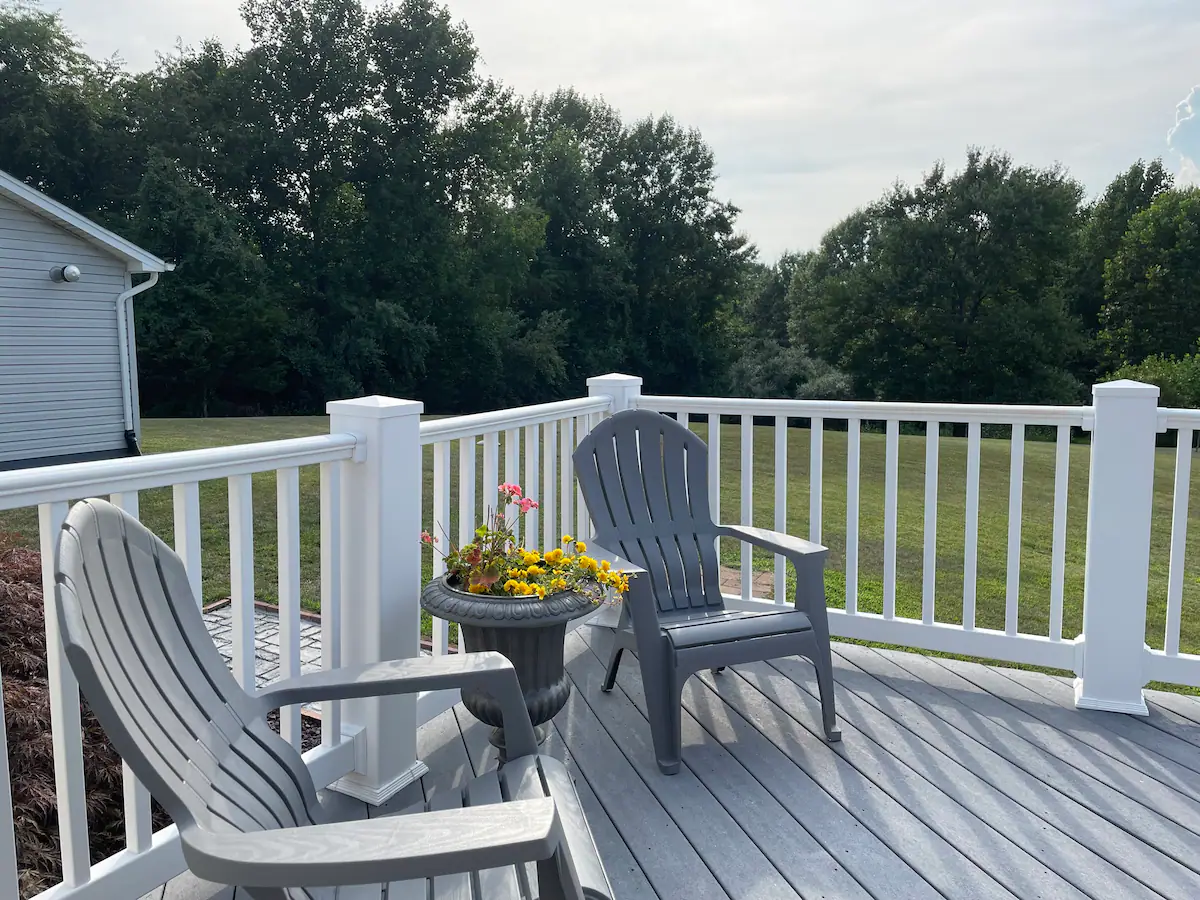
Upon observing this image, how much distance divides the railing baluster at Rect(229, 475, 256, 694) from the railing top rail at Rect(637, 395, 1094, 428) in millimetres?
1893

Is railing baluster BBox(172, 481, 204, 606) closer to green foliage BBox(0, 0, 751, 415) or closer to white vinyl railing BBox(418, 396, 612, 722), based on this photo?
white vinyl railing BBox(418, 396, 612, 722)

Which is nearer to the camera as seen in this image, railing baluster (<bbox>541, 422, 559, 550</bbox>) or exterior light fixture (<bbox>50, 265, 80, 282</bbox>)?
railing baluster (<bbox>541, 422, 559, 550</bbox>)

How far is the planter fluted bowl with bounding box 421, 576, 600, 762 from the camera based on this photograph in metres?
2.27

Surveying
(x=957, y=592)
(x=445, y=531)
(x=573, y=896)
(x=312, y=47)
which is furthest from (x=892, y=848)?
(x=312, y=47)

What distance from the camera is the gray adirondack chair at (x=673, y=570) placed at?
8.33ft

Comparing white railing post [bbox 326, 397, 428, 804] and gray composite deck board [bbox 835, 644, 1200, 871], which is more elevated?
white railing post [bbox 326, 397, 428, 804]

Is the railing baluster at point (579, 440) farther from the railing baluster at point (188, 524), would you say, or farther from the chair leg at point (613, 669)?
the railing baluster at point (188, 524)

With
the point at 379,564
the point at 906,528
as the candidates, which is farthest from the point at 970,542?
the point at 906,528

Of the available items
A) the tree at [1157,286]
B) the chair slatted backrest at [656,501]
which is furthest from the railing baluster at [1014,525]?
the tree at [1157,286]

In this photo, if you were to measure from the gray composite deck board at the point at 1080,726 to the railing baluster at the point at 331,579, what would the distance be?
7.43 feet

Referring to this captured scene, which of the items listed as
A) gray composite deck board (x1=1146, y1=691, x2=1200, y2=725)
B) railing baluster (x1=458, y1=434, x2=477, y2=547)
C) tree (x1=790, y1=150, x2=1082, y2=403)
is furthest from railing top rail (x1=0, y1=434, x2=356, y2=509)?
tree (x1=790, y1=150, x2=1082, y2=403)

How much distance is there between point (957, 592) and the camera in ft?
18.2

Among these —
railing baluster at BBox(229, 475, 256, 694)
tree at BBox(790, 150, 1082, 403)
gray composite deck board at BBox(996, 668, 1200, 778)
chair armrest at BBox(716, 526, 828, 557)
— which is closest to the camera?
railing baluster at BBox(229, 475, 256, 694)

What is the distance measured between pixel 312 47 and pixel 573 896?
853 inches
